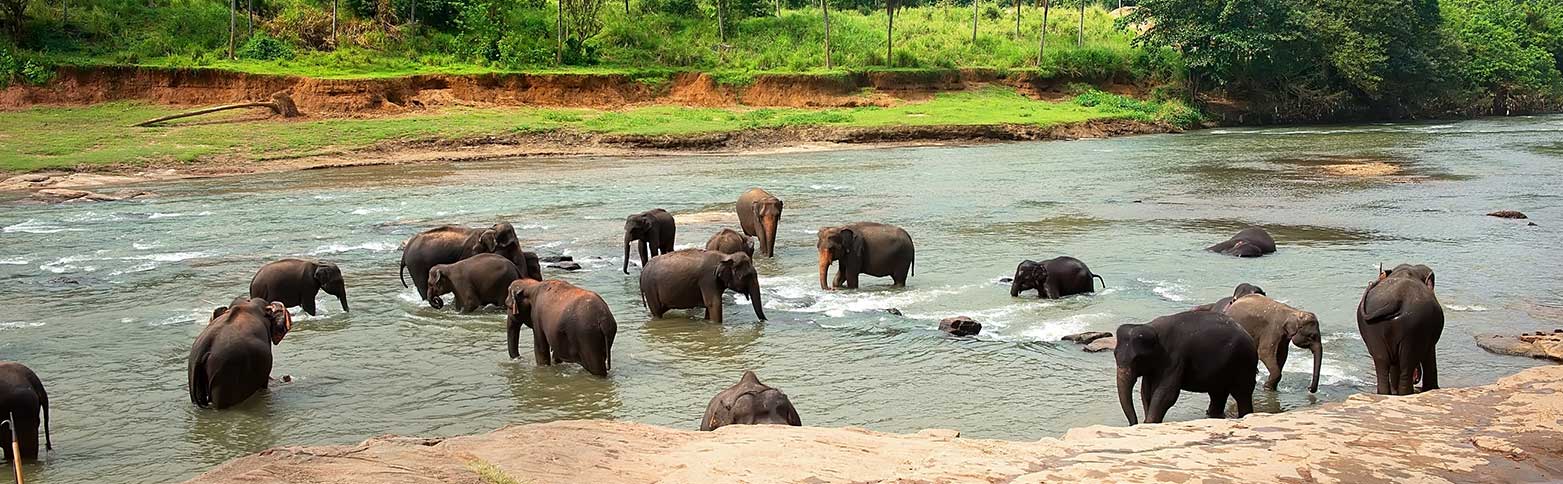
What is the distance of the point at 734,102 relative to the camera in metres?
46.4

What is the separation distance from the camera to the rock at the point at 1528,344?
10617 millimetres

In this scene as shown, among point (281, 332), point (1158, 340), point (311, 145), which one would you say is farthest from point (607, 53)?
point (1158, 340)

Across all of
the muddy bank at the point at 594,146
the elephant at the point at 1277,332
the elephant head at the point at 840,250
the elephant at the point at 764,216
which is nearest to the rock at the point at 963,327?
the elephant at the point at 1277,332

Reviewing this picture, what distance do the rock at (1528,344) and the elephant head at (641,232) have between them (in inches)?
365

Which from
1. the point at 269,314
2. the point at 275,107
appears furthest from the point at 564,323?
the point at 275,107

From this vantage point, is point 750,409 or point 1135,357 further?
point 1135,357

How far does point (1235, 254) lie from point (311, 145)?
991 inches

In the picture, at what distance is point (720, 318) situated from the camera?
1288 cm

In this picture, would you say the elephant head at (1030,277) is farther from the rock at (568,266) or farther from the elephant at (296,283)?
the elephant at (296,283)

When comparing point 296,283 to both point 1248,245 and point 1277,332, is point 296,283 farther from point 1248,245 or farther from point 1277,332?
point 1248,245

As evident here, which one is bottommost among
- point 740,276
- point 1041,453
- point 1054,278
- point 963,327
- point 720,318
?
point 720,318

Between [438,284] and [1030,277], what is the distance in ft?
20.3

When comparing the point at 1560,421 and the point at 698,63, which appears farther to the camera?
the point at 698,63

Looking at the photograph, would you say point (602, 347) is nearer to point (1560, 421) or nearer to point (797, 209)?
point (1560, 421)
